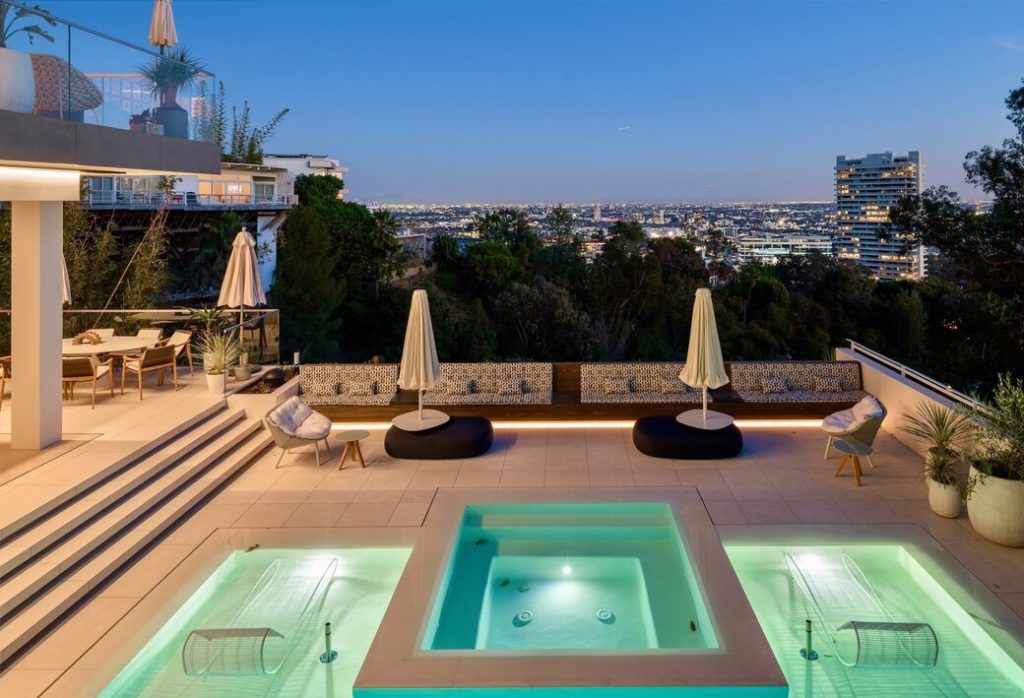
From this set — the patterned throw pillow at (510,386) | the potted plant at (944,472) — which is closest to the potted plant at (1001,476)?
the potted plant at (944,472)

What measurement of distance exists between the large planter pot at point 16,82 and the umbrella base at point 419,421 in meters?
5.40

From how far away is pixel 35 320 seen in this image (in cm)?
798

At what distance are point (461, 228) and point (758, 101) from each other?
57.5 feet

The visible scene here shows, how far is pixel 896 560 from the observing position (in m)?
6.64

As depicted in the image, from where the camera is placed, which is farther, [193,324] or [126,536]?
[193,324]

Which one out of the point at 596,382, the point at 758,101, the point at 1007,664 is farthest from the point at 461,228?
the point at 1007,664

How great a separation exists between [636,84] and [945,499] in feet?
114

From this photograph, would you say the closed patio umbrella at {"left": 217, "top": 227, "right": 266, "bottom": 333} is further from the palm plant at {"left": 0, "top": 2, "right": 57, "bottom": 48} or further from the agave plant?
the palm plant at {"left": 0, "top": 2, "right": 57, "bottom": 48}

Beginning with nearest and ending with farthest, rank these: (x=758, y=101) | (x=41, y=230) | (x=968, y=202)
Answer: (x=41, y=230)
(x=968, y=202)
(x=758, y=101)

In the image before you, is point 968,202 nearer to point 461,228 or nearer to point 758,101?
point 758,101

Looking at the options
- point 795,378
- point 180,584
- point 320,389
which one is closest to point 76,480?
point 180,584

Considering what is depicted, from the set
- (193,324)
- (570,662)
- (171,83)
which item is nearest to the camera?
(570,662)

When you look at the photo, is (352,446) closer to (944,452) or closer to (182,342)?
(182,342)

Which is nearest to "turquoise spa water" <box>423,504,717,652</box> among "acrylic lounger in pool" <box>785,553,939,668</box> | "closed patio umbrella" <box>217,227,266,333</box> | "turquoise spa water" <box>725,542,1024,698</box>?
"turquoise spa water" <box>725,542,1024,698</box>
